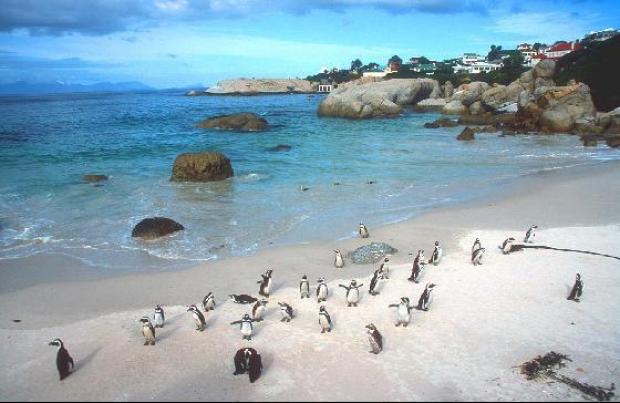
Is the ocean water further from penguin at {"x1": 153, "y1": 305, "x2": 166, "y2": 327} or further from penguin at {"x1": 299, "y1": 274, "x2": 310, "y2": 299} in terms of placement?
penguin at {"x1": 299, "y1": 274, "x2": 310, "y2": 299}

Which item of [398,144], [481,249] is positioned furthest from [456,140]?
[481,249]

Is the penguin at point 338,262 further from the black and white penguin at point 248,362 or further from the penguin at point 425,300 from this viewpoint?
the black and white penguin at point 248,362

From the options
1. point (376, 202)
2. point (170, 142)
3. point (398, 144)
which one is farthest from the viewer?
point (170, 142)

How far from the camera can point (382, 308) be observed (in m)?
12.4

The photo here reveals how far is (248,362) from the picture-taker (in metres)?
9.62

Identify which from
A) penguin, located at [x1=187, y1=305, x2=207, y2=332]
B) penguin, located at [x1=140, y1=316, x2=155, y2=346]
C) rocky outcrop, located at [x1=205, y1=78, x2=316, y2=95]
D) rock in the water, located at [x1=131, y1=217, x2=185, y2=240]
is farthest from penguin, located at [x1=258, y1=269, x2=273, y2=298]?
rocky outcrop, located at [x1=205, y1=78, x2=316, y2=95]

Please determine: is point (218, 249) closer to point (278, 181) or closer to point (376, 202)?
point (376, 202)

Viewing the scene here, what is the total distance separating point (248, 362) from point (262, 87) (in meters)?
179

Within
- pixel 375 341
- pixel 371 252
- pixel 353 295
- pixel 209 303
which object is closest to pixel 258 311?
pixel 209 303

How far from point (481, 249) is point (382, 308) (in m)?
4.16

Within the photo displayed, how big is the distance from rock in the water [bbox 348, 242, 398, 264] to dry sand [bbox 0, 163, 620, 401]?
0.36 metres

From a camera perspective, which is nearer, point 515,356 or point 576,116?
point 515,356

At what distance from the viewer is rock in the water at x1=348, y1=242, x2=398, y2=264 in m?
15.5

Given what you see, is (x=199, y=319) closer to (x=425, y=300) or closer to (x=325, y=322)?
(x=325, y=322)
